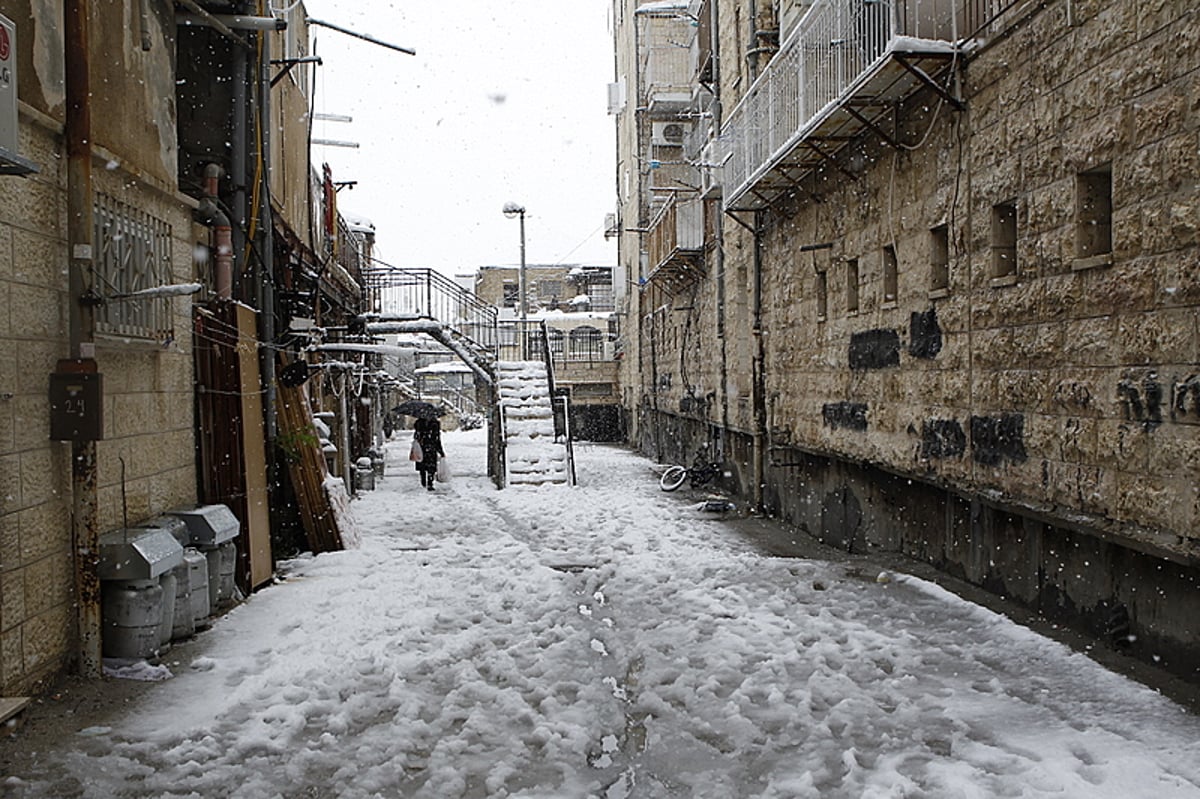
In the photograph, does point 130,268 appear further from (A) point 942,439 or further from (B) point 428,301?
(B) point 428,301

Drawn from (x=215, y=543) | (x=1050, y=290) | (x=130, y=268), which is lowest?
(x=215, y=543)

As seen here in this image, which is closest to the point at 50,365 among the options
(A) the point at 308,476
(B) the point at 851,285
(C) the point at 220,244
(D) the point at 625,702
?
(C) the point at 220,244

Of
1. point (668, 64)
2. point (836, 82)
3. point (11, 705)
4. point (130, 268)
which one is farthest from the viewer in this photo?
point (668, 64)

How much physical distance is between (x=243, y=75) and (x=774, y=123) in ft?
22.7

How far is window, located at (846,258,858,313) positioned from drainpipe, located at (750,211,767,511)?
4012 mm

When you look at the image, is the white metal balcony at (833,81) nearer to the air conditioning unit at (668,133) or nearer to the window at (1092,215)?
the window at (1092,215)

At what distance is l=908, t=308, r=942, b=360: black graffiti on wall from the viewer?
30.9 feet

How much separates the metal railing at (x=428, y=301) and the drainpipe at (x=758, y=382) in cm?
729

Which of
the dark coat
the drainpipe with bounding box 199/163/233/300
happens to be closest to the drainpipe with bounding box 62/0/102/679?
the drainpipe with bounding box 199/163/233/300

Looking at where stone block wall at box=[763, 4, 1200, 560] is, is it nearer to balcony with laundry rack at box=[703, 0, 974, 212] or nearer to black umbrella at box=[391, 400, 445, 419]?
balcony with laundry rack at box=[703, 0, 974, 212]

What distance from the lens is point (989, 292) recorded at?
27.3 feet

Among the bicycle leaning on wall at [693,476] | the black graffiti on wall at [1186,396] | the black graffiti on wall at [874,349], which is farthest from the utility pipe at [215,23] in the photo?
the bicycle leaning on wall at [693,476]

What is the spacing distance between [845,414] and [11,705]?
9335 mm

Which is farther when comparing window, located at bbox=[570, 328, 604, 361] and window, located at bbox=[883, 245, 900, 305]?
window, located at bbox=[570, 328, 604, 361]
